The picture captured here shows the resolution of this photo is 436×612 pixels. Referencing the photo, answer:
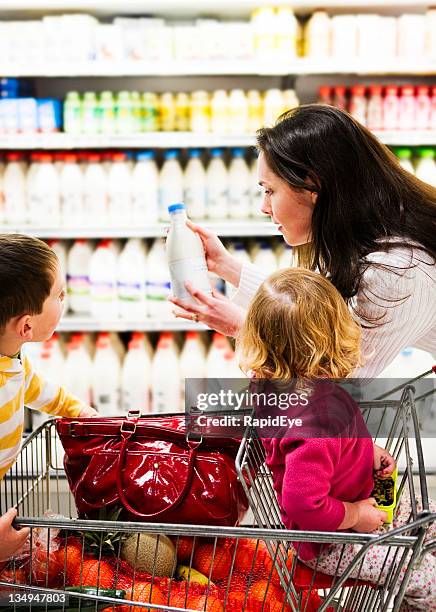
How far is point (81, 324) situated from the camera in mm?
3115

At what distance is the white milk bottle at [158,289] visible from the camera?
3148 millimetres

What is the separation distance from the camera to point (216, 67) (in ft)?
9.68

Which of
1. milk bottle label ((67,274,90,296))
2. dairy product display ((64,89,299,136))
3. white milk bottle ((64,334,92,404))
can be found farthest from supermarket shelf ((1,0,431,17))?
white milk bottle ((64,334,92,404))

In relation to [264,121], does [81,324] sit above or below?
below

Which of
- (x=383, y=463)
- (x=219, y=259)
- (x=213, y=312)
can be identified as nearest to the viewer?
(x=383, y=463)

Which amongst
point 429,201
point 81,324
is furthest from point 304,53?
point 429,201

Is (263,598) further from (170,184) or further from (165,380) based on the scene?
(170,184)

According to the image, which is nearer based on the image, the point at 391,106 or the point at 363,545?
the point at 363,545

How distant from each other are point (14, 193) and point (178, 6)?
995 millimetres

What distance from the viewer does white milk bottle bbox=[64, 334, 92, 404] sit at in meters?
3.17

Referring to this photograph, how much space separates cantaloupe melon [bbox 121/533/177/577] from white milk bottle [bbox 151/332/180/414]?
1.76 metres

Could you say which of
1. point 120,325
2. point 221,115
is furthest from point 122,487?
point 221,115

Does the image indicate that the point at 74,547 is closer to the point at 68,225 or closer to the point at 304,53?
the point at 68,225

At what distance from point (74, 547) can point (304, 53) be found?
236cm
